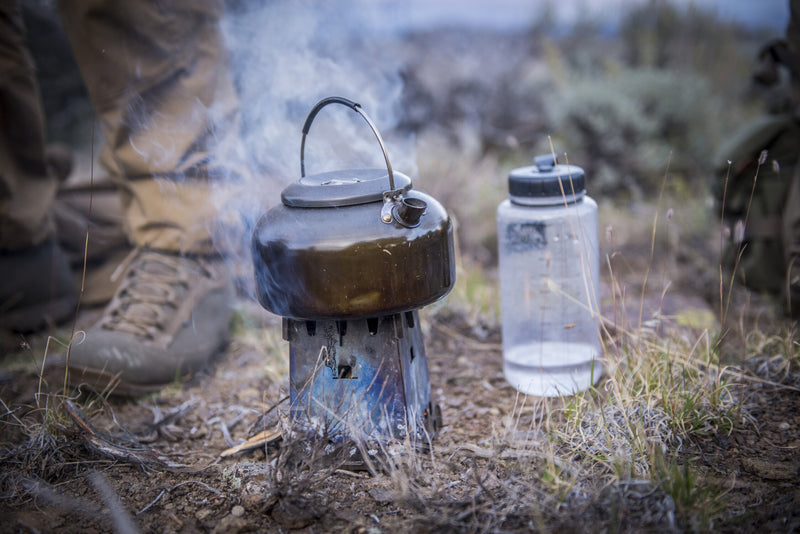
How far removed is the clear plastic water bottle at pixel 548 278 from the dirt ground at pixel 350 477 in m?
0.16

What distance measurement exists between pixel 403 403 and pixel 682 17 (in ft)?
19.1

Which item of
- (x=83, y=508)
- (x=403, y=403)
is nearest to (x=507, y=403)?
(x=403, y=403)

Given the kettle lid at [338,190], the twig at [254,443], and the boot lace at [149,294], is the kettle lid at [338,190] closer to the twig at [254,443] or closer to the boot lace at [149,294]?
the twig at [254,443]

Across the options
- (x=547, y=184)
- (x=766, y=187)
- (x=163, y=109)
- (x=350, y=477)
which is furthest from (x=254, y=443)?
(x=766, y=187)

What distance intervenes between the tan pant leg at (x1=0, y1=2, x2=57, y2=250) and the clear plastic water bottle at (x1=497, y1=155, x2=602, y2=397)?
1.99 meters

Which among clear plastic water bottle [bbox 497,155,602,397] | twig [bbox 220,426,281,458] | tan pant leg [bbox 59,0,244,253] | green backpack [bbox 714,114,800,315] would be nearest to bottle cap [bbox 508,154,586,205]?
clear plastic water bottle [bbox 497,155,602,397]

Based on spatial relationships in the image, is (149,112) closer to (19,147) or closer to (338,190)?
(19,147)

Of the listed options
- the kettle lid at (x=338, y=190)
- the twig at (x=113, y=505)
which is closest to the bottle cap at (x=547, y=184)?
the kettle lid at (x=338, y=190)

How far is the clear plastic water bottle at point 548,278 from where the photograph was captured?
6.77 ft

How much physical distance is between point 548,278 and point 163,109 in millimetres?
1660

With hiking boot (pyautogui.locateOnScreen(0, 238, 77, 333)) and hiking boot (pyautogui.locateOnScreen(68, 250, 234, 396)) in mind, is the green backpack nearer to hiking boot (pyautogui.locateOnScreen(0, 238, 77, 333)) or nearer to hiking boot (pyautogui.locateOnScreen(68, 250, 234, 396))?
hiking boot (pyautogui.locateOnScreen(68, 250, 234, 396))

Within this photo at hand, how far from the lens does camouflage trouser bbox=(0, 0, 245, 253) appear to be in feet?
8.11

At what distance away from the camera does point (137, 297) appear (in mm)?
2340

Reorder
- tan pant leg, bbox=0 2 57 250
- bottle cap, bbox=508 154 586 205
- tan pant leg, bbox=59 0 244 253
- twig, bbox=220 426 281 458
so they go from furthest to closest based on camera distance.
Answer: tan pant leg, bbox=0 2 57 250 → tan pant leg, bbox=59 0 244 253 → bottle cap, bbox=508 154 586 205 → twig, bbox=220 426 281 458
